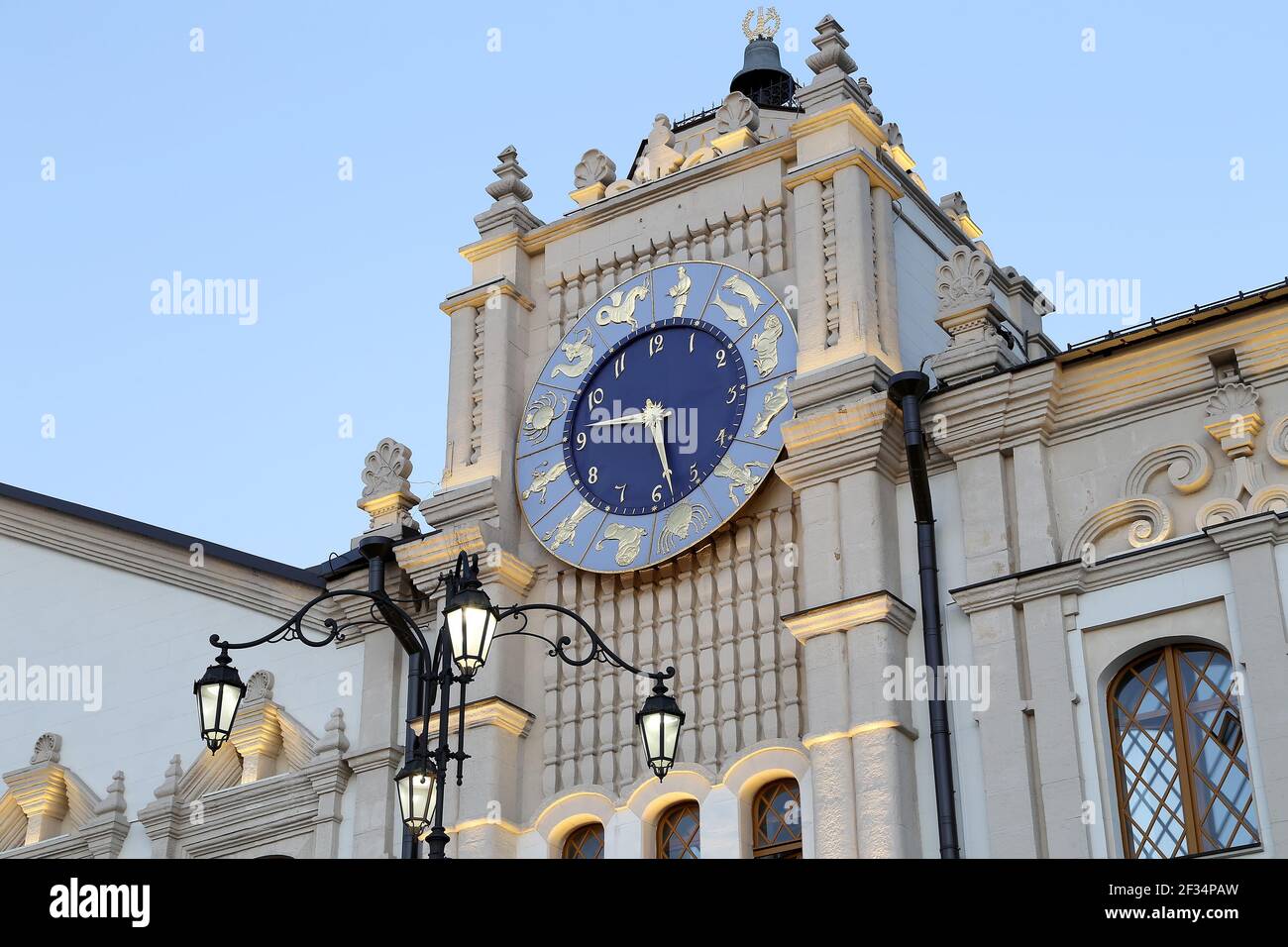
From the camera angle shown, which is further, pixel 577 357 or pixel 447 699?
pixel 577 357

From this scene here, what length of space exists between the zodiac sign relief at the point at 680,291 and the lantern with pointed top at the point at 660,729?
7.65 m

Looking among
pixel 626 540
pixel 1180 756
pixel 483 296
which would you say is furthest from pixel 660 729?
pixel 483 296

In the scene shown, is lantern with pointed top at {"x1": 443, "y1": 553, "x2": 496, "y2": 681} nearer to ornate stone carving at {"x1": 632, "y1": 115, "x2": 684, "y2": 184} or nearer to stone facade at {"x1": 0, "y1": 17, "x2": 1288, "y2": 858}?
stone facade at {"x1": 0, "y1": 17, "x2": 1288, "y2": 858}

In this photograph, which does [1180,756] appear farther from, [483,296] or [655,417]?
[483,296]

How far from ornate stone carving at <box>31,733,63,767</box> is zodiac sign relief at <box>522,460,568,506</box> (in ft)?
25.7

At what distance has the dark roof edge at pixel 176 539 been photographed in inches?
1012

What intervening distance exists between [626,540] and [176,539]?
7.45 m

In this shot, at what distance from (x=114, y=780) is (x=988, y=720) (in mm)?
11906

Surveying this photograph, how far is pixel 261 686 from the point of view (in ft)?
83.1

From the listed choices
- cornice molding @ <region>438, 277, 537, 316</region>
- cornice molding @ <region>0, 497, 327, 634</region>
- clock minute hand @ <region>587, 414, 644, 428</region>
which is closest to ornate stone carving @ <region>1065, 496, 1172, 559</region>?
clock minute hand @ <region>587, 414, 644, 428</region>

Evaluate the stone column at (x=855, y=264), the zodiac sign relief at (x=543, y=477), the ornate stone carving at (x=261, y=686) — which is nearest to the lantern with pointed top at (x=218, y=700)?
the zodiac sign relief at (x=543, y=477)

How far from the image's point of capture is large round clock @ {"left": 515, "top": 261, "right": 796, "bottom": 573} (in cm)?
2228
